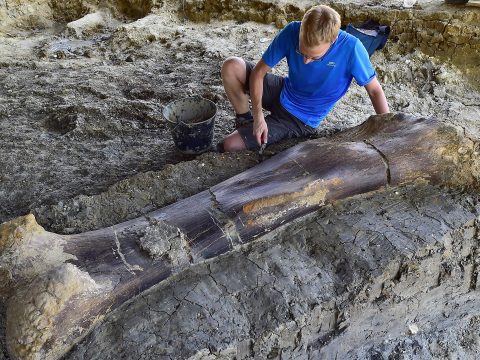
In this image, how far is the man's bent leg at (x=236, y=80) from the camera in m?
3.24

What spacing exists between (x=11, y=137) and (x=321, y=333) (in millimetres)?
2578

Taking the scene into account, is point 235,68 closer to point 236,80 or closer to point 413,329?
point 236,80

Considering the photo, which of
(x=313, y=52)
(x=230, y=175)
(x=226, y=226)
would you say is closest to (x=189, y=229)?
(x=226, y=226)

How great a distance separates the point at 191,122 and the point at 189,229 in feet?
4.32

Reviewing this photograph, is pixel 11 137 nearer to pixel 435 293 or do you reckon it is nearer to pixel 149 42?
pixel 149 42

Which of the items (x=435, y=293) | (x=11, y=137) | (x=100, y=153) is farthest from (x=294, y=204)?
(x=11, y=137)

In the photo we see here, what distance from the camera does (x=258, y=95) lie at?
10.2 ft

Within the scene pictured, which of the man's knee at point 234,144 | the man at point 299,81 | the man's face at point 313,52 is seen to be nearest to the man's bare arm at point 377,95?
the man at point 299,81

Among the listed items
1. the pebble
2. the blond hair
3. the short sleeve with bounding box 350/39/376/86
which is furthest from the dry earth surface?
the blond hair

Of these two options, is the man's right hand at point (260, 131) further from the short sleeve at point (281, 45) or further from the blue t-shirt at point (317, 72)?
the short sleeve at point (281, 45)

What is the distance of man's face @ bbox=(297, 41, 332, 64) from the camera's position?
257cm

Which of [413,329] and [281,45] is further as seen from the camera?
[281,45]

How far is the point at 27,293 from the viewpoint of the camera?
5.71 feet

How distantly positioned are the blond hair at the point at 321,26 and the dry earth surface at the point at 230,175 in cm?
75
